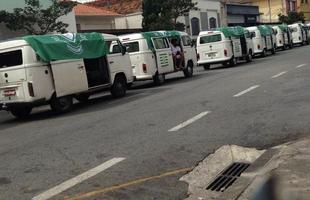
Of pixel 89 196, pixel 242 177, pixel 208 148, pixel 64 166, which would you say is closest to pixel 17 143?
pixel 64 166

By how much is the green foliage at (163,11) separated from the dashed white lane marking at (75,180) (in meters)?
34.2

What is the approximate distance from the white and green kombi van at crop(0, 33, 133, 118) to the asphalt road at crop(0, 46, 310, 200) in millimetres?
539

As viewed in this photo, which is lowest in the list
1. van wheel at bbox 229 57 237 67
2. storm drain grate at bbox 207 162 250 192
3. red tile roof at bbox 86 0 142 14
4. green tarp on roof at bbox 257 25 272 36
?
van wheel at bbox 229 57 237 67

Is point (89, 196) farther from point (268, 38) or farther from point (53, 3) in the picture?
point (268, 38)

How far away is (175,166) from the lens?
7133mm

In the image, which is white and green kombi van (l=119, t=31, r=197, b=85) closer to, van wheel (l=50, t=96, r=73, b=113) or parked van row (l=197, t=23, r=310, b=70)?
parked van row (l=197, t=23, r=310, b=70)

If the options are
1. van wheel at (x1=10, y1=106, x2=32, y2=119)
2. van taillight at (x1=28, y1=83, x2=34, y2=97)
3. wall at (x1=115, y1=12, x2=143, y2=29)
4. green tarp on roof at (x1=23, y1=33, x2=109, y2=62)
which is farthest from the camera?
wall at (x1=115, y1=12, x2=143, y2=29)

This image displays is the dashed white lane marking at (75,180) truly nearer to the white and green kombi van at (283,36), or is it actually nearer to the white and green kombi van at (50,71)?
the white and green kombi van at (50,71)

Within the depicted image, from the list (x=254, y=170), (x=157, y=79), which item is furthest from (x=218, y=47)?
(x=254, y=170)

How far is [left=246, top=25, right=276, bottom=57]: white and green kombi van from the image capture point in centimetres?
3703

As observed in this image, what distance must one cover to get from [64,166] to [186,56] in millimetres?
17640

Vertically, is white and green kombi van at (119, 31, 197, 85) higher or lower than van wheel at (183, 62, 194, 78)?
higher

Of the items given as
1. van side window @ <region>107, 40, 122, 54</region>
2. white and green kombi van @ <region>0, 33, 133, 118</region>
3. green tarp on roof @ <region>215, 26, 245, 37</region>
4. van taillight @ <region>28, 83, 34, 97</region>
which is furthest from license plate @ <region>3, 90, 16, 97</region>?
green tarp on roof @ <region>215, 26, 245, 37</region>

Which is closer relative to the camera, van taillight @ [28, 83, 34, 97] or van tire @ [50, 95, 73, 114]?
van taillight @ [28, 83, 34, 97]
